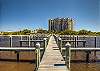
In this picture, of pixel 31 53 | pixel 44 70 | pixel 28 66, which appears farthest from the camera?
pixel 31 53

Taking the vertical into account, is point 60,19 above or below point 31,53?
above

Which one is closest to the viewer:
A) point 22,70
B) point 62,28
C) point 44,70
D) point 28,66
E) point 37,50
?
point 44,70

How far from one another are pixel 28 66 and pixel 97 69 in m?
Result: 5.11

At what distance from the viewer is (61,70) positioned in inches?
400

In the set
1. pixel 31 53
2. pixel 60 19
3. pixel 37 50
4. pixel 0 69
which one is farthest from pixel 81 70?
pixel 60 19

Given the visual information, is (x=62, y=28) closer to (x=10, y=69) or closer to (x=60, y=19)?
(x=60, y=19)

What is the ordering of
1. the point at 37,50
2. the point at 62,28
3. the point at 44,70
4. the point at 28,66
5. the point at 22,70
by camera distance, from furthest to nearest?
the point at 62,28, the point at 28,66, the point at 22,70, the point at 37,50, the point at 44,70

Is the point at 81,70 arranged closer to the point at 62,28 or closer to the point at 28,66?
the point at 28,66

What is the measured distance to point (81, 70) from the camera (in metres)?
18.2

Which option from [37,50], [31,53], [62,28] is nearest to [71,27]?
[62,28]

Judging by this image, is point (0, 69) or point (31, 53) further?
point (31, 53)

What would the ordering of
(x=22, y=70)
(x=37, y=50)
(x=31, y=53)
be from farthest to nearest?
(x=31, y=53) → (x=22, y=70) → (x=37, y=50)

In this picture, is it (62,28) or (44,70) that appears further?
(62,28)

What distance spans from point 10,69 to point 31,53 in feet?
31.0
